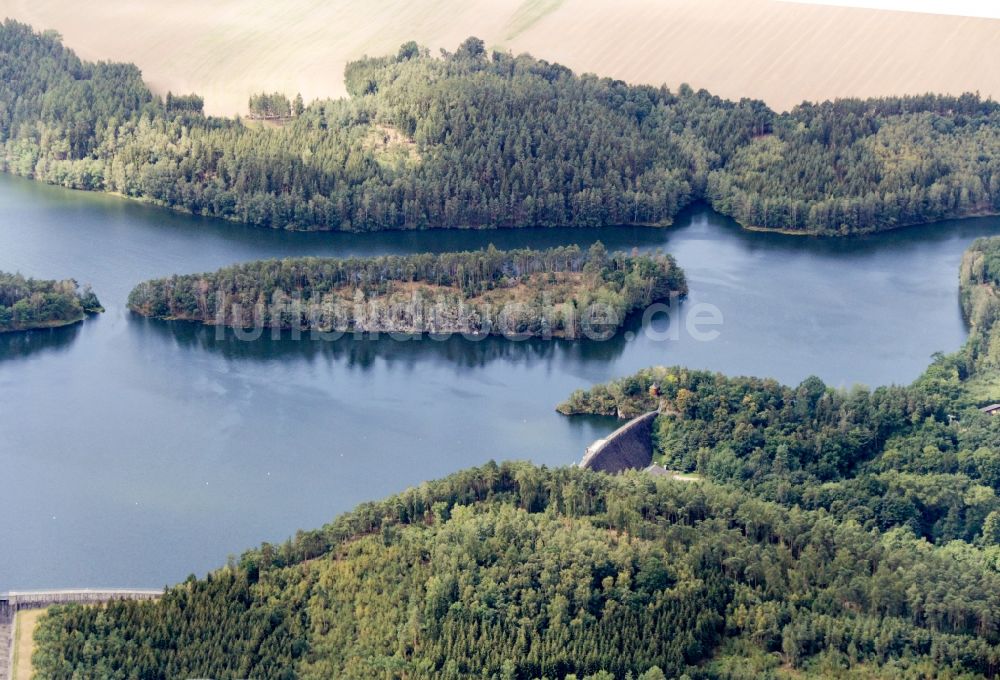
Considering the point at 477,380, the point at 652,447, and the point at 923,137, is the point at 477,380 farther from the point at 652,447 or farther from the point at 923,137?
the point at 923,137

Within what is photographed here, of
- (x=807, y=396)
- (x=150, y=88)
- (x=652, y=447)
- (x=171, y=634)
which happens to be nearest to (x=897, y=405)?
(x=807, y=396)

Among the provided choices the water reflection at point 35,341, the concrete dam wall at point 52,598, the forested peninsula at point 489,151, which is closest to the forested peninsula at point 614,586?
the concrete dam wall at point 52,598

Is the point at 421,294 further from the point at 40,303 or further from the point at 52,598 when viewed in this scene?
the point at 52,598

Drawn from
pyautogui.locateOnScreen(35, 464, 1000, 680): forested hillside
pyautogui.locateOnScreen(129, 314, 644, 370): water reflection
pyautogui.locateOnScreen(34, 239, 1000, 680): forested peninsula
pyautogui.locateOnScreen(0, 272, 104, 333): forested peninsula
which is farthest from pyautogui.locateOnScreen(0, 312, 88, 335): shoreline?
pyautogui.locateOnScreen(35, 464, 1000, 680): forested hillside

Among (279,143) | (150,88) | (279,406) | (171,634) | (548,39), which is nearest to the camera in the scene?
(171,634)

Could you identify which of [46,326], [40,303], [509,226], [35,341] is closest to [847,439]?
[509,226]

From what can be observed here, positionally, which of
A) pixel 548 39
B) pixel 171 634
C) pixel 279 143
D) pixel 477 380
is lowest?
pixel 171 634

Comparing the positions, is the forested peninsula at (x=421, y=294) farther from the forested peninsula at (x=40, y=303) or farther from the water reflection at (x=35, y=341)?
the water reflection at (x=35, y=341)
